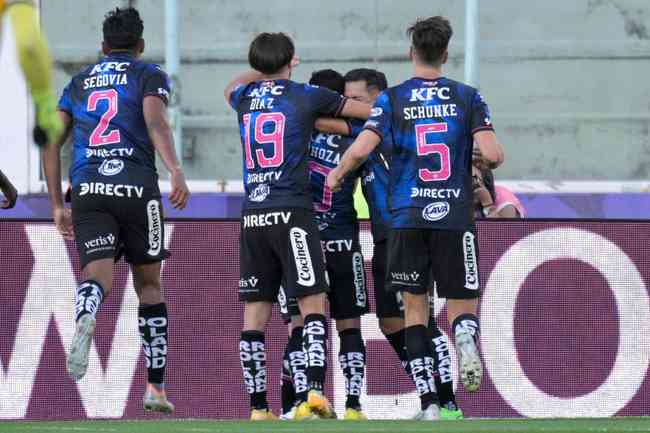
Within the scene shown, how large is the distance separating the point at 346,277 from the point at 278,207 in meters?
0.85

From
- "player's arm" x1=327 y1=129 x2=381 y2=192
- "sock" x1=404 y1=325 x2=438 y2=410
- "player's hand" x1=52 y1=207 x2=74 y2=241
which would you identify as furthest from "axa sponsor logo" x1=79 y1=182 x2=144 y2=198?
"sock" x1=404 y1=325 x2=438 y2=410

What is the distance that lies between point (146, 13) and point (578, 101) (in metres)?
4.32

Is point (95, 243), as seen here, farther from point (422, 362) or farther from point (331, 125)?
point (422, 362)

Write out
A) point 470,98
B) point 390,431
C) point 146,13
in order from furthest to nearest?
point 146,13, point 470,98, point 390,431

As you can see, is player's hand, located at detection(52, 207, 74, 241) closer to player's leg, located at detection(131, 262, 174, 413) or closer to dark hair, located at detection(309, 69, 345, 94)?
player's leg, located at detection(131, 262, 174, 413)

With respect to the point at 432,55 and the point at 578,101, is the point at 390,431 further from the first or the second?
the point at 578,101

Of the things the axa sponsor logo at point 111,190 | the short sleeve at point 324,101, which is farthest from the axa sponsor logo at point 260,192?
the axa sponsor logo at point 111,190

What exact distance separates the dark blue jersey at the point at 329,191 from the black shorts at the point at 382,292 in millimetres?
274

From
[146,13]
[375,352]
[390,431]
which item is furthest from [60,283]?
[146,13]

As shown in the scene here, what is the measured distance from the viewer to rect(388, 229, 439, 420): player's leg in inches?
379

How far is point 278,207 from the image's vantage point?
32.2 ft

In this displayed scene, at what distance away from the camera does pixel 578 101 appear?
18.0 metres

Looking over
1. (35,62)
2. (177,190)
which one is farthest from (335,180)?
(35,62)

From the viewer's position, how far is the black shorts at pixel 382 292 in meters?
10.7
